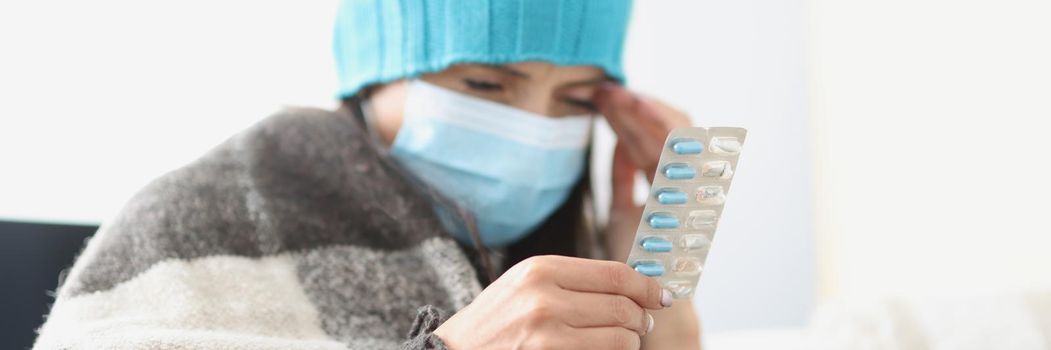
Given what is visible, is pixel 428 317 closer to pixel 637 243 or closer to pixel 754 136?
pixel 637 243

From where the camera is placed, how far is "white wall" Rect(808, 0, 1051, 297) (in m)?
1.07

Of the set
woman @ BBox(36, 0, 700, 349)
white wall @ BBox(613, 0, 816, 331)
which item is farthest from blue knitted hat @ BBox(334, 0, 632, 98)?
white wall @ BBox(613, 0, 816, 331)

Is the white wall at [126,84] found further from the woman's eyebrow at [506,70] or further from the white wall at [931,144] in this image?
the white wall at [931,144]

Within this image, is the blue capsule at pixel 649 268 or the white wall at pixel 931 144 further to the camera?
the white wall at pixel 931 144

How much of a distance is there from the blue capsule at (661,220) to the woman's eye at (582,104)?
0.33m

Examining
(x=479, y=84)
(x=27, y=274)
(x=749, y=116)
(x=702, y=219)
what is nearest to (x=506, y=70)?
(x=479, y=84)

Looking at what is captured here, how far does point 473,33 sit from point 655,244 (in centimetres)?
32

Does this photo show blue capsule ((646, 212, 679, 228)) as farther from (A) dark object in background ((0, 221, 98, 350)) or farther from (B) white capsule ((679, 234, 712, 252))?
(A) dark object in background ((0, 221, 98, 350))

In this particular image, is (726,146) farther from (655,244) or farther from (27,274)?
(27,274)

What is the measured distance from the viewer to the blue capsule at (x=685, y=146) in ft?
1.47

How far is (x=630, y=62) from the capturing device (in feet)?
4.94

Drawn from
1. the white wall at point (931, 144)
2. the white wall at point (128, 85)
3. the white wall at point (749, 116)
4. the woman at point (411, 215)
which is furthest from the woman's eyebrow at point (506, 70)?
the white wall at point (749, 116)

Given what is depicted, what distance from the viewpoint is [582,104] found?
2.68 feet

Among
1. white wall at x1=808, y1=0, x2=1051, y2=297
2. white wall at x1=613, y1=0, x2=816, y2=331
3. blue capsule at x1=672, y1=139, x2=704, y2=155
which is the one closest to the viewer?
blue capsule at x1=672, y1=139, x2=704, y2=155
